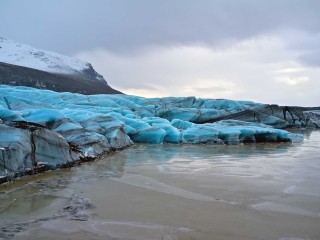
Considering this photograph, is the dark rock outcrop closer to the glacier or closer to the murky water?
the glacier

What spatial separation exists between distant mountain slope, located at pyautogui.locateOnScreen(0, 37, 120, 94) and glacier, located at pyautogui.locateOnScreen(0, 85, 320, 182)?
4034 centimetres

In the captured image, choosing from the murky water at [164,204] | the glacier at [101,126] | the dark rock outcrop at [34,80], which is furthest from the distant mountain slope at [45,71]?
the murky water at [164,204]

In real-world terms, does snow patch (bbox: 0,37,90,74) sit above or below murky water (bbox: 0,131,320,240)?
above

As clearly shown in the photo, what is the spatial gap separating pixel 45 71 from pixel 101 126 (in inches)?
2992

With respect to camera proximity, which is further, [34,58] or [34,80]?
[34,58]

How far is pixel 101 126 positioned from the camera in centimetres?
1315

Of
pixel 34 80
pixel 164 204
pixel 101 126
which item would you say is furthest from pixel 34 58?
pixel 164 204

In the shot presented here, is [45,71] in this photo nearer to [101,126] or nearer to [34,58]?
[34,58]

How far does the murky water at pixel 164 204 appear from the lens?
13.3ft

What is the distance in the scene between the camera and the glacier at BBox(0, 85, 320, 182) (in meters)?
7.94

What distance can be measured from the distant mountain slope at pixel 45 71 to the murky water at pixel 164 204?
187 ft

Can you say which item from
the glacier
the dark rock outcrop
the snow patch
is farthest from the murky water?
the snow patch

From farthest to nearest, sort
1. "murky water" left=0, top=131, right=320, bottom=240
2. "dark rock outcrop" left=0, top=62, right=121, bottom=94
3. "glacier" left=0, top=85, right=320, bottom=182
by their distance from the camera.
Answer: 1. "dark rock outcrop" left=0, top=62, right=121, bottom=94
2. "glacier" left=0, top=85, right=320, bottom=182
3. "murky water" left=0, top=131, right=320, bottom=240

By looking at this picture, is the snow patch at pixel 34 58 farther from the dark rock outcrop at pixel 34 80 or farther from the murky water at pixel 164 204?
the murky water at pixel 164 204
